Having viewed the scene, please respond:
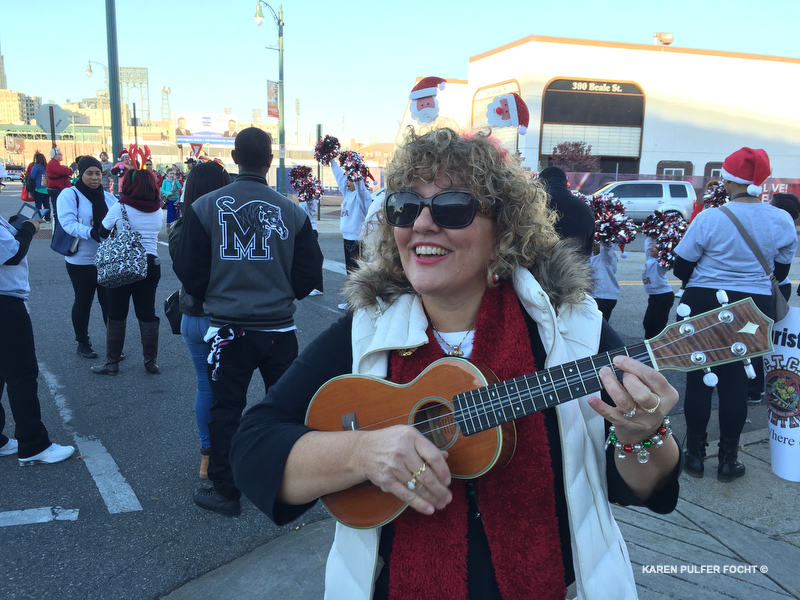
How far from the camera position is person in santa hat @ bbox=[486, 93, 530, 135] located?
5.43m

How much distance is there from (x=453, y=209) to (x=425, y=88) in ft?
15.0

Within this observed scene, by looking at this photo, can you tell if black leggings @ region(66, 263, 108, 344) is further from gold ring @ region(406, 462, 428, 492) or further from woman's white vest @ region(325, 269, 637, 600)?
gold ring @ region(406, 462, 428, 492)

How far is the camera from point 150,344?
5.68 metres

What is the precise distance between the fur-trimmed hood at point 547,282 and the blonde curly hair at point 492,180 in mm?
45

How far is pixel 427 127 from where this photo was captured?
177cm

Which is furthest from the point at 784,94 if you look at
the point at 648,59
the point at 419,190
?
the point at 419,190

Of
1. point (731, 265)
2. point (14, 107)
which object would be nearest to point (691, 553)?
point (731, 265)

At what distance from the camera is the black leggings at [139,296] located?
549 centimetres

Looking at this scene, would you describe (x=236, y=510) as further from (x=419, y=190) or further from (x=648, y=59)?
(x=648, y=59)

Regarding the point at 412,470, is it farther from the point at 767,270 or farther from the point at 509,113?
the point at 509,113

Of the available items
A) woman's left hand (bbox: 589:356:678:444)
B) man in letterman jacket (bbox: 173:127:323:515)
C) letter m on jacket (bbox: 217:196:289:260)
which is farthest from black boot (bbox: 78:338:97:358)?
woman's left hand (bbox: 589:356:678:444)

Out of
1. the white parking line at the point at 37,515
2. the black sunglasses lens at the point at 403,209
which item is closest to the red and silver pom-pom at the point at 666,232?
the black sunglasses lens at the point at 403,209

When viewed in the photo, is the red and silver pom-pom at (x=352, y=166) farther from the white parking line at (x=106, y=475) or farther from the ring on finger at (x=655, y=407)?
the ring on finger at (x=655, y=407)

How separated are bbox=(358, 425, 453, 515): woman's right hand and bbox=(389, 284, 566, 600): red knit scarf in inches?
5.8
